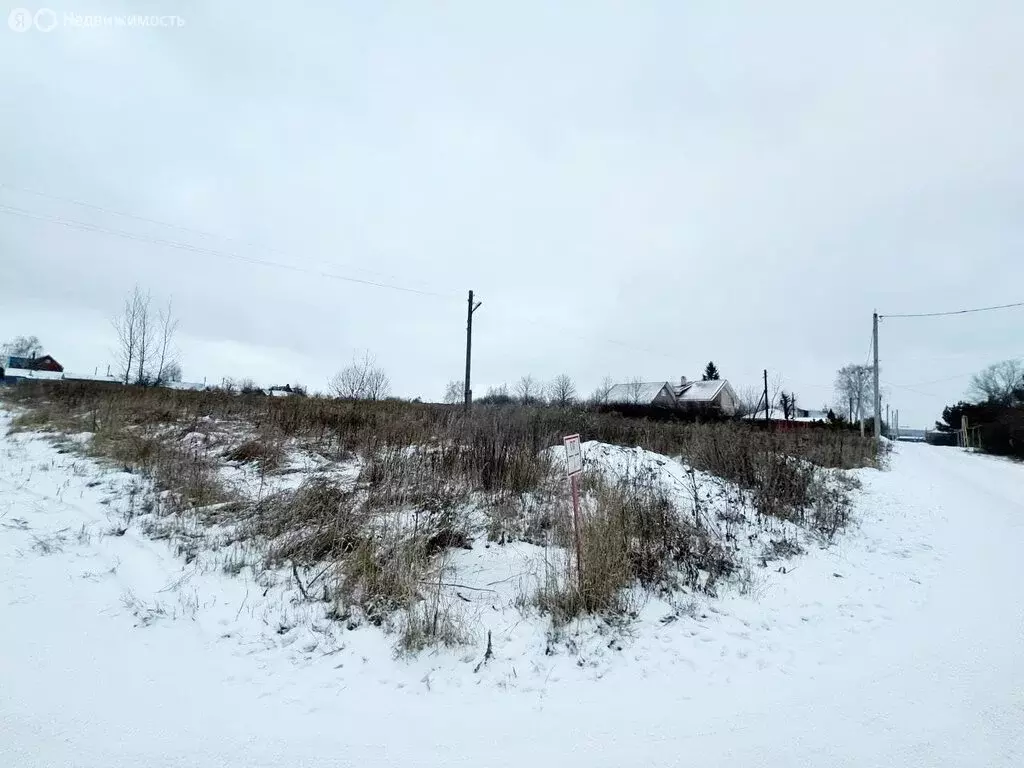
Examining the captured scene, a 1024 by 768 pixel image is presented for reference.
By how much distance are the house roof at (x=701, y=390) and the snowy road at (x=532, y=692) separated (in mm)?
52267

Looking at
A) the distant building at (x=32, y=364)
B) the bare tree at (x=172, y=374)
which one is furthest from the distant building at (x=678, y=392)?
the distant building at (x=32, y=364)

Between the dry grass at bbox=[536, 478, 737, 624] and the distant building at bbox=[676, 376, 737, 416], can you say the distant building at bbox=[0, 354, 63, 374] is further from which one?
the distant building at bbox=[676, 376, 737, 416]

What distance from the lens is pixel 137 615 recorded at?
12.1 feet

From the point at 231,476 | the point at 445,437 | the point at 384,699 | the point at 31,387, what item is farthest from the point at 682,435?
the point at 31,387

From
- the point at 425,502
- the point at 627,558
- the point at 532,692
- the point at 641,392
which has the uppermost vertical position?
the point at 641,392

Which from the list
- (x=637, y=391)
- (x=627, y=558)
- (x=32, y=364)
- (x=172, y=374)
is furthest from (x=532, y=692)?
(x=32, y=364)

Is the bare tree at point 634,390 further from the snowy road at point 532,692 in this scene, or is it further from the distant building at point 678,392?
the snowy road at point 532,692

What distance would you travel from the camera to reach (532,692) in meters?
3.11

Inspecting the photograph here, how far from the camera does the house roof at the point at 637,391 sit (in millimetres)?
55469

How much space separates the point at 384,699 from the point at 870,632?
390cm

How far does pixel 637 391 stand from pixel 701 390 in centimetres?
781

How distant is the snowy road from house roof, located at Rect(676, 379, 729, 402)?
5227cm

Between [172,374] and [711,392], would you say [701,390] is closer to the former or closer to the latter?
[711,392]

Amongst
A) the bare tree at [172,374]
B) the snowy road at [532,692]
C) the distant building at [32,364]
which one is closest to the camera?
the snowy road at [532,692]
